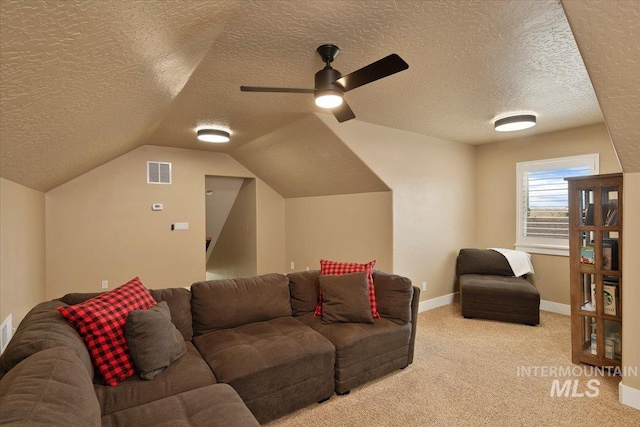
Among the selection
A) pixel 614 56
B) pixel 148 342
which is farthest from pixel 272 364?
pixel 614 56

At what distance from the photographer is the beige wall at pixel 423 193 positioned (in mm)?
3875

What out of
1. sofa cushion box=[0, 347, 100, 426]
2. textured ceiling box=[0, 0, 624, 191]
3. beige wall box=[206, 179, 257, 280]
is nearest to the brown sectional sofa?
sofa cushion box=[0, 347, 100, 426]

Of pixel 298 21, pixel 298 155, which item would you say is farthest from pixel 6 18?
pixel 298 155

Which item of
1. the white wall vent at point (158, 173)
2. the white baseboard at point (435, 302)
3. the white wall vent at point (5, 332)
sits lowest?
the white baseboard at point (435, 302)

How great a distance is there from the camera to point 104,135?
107 inches

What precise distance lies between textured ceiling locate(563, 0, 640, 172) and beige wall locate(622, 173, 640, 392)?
36 cm

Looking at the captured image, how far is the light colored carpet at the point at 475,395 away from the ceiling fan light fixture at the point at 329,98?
2123 mm

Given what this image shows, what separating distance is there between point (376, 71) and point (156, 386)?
214 centimetres

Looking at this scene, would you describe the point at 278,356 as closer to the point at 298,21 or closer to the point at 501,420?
the point at 501,420

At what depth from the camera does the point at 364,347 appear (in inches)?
94.2

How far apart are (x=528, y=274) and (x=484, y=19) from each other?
390 centimetres

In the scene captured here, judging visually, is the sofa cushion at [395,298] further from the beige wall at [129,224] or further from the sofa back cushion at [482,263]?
the beige wall at [129,224]

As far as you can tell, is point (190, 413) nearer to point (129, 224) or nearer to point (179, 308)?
point (179, 308)

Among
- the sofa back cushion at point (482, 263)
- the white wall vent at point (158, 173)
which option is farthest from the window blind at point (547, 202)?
the white wall vent at point (158, 173)
